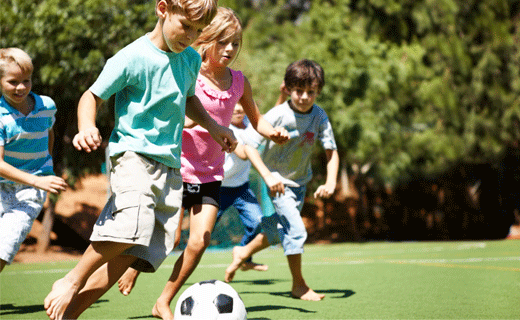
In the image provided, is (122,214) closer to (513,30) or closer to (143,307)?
(143,307)

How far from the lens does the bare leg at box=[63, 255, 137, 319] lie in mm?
2936

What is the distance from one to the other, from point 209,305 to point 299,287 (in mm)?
1782

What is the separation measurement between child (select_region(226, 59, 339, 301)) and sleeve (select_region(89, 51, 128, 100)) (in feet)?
6.51

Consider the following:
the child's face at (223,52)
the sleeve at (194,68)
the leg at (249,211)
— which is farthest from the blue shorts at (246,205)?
the sleeve at (194,68)

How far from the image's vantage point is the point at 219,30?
12.9 feet

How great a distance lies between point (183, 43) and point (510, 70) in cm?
1907

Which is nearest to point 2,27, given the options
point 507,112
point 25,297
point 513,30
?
point 25,297

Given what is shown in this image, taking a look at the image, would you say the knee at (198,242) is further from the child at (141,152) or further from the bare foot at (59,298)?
the bare foot at (59,298)

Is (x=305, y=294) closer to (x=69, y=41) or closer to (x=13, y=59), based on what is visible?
(x=13, y=59)

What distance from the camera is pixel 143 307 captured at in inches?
182

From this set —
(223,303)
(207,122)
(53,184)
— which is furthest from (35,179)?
(223,303)

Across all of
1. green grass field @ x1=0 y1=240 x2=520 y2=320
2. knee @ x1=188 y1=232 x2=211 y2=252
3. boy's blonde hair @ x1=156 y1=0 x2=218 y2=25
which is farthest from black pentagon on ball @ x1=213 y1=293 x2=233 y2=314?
boy's blonde hair @ x1=156 y1=0 x2=218 y2=25

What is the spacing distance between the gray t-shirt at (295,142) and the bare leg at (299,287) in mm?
641

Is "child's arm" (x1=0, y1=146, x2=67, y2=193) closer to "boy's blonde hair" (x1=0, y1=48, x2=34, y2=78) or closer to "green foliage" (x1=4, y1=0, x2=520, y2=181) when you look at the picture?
"boy's blonde hair" (x1=0, y1=48, x2=34, y2=78)
